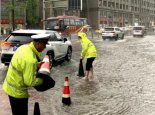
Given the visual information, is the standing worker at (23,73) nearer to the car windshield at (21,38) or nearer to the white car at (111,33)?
the car windshield at (21,38)

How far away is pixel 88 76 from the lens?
14.4 m

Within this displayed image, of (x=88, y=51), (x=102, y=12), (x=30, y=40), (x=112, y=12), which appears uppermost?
(x=112, y=12)

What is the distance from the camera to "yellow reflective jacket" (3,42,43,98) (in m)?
5.15

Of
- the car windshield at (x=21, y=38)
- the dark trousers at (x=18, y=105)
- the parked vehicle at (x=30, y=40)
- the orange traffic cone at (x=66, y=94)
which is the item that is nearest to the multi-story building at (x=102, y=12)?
the parked vehicle at (x=30, y=40)

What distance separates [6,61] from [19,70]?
11333 millimetres

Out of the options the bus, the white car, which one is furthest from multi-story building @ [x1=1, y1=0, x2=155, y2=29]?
the white car

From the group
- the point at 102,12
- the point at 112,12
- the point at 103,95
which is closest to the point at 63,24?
the point at 103,95

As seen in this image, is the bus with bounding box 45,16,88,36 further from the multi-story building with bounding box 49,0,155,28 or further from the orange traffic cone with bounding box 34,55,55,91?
the multi-story building with bounding box 49,0,155,28

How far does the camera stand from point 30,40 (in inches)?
627

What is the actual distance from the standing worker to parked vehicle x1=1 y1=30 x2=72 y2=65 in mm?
10234

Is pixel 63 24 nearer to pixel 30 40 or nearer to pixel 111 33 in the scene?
pixel 111 33

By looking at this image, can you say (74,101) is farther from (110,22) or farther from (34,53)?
(110,22)

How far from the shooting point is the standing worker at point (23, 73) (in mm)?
5160

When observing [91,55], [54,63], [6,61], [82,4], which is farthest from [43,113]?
[82,4]
